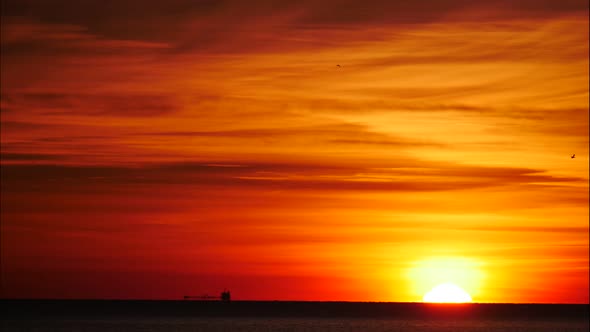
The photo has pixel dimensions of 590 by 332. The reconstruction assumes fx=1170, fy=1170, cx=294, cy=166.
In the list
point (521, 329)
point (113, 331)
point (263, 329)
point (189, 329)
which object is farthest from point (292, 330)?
point (521, 329)

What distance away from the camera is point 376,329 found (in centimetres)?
17362

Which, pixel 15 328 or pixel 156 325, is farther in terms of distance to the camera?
pixel 156 325

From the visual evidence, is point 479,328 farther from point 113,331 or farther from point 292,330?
point 113,331

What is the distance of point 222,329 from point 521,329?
154 feet

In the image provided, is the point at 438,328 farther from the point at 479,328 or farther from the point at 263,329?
the point at 263,329

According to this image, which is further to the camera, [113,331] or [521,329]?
[521,329]

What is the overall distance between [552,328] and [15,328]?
82.3 m

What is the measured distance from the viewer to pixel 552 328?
7254 inches

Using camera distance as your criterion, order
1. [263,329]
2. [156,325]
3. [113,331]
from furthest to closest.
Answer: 1. [156,325]
2. [263,329]
3. [113,331]

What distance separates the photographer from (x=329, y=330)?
172 metres

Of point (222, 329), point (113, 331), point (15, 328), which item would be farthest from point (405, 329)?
point (15, 328)

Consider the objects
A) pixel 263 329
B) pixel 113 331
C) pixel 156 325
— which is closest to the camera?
pixel 113 331

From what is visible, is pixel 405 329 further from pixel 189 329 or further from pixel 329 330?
pixel 189 329

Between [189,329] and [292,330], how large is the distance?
14.7 metres
